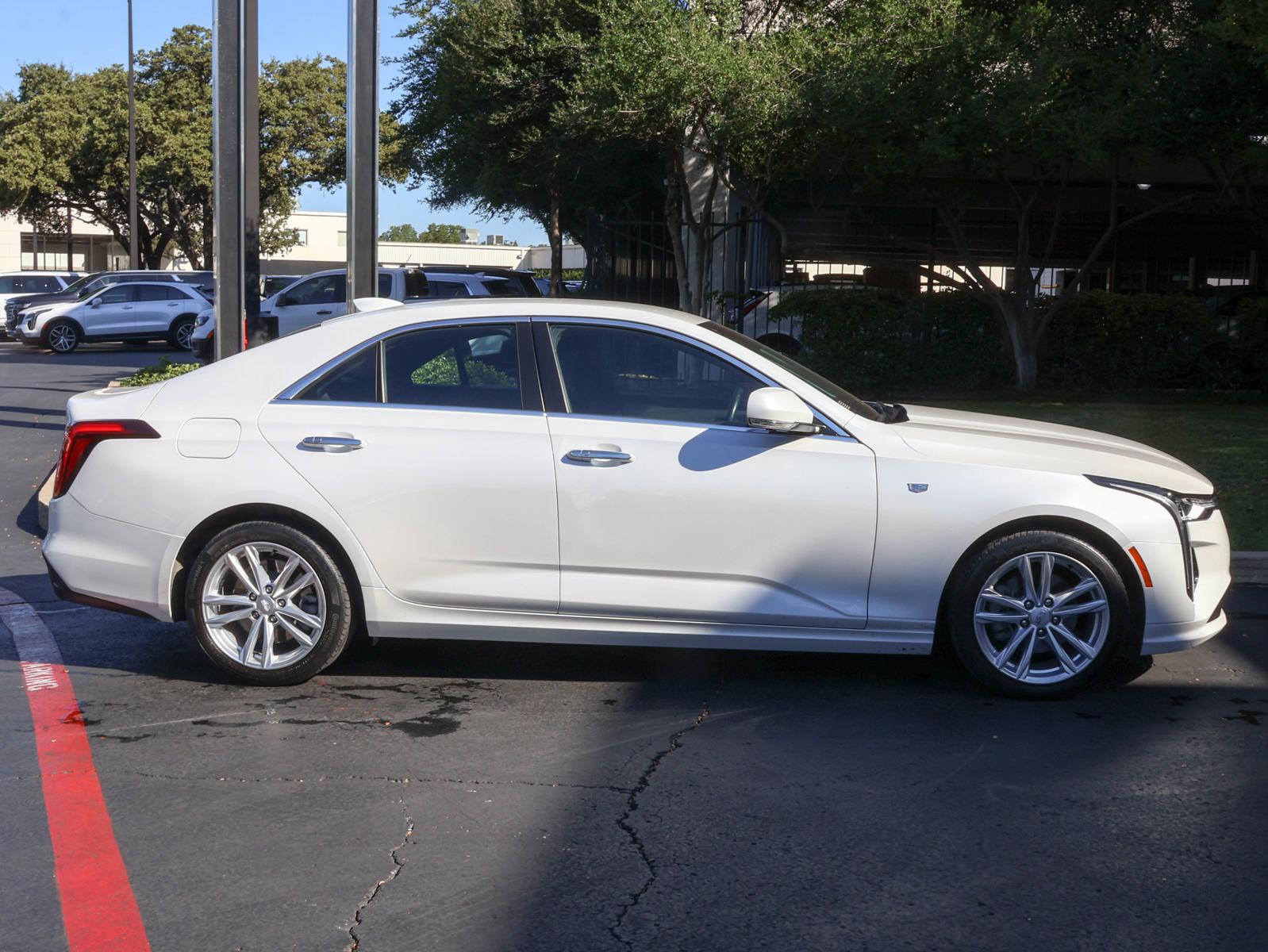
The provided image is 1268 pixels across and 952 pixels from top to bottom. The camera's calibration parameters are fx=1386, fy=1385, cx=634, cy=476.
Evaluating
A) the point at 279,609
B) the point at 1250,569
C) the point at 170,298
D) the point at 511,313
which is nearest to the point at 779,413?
the point at 511,313

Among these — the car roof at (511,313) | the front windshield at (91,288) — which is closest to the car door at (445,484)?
the car roof at (511,313)

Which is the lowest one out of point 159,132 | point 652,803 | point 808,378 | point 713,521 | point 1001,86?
point 652,803

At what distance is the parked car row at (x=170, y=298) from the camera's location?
2366 cm

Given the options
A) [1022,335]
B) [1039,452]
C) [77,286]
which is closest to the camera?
[1039,452]

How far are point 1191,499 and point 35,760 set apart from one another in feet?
15.1

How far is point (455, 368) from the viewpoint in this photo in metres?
5.96

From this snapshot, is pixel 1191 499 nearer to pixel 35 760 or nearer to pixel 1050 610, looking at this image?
pixel 1050 610

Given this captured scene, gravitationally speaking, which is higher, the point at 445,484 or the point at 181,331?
the point at 181,331

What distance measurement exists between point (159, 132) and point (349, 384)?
154ft

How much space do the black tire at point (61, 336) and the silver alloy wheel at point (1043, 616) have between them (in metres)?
29.5

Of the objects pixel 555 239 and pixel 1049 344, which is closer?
pixel 1049 344

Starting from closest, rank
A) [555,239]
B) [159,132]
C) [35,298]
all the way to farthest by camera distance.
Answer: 1. [555,239]
2. [35,298]
3. [159,132]

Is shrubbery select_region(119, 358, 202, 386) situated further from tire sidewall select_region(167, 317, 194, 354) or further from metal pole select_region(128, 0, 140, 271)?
metal pole select_region(128, 0, 140, 271)

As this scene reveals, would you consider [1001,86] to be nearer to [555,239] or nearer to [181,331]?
[555,239]
